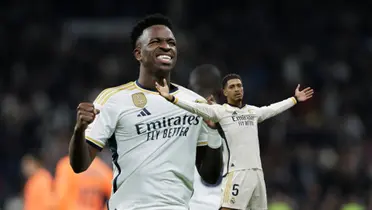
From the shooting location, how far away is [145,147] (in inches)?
192

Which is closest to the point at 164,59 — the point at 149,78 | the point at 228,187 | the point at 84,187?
the point at 149,78

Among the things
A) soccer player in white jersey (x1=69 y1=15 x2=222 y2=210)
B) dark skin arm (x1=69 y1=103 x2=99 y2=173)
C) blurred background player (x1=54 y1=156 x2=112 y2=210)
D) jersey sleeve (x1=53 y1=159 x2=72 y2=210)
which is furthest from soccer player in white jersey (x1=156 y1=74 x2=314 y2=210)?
jersey sleeve (x1=53 y1=159 x2=72 y2=210)

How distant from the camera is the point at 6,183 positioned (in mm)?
15133

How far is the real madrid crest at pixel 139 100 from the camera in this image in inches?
194

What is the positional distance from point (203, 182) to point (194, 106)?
68.0 inches

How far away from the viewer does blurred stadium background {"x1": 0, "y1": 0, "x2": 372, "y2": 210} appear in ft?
46.9

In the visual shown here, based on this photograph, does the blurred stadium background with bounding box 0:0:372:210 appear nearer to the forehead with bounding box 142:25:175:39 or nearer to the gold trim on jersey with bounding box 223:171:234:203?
the gold trim on jersey with bounding box 223:171:234:203

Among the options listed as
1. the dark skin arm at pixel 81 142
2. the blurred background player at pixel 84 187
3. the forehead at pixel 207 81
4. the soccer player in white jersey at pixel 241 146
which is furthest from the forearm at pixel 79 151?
the blurred background player at pixel 84 187

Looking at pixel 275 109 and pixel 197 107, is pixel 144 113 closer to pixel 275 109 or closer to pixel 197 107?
pixel 197 107

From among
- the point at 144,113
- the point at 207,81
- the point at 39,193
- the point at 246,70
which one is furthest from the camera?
the point at 246,70

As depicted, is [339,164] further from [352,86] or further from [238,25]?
[238,25]

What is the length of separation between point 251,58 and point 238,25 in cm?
213

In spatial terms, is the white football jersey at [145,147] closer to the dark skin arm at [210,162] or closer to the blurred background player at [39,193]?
the dark skin arm at [210,162]

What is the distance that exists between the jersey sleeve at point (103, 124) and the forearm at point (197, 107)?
367 mm
